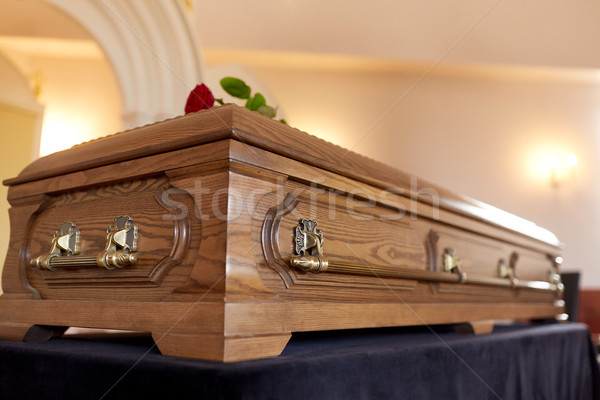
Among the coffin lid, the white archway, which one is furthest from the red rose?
the white archway

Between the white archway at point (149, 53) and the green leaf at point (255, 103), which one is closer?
the green leaf at point (255, 103)

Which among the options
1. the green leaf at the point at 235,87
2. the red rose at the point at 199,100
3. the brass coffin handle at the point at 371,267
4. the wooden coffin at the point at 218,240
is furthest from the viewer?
the green leaf at the point at 235,87

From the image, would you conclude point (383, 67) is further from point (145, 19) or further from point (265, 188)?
point (265, 188)

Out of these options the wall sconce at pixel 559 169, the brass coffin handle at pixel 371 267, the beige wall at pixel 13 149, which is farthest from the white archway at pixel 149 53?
the wall sconce at pixel 559 169

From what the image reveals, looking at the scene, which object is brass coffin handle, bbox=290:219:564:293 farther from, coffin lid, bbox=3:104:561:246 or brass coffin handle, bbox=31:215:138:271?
brass coffin handle, bbox=31:215:138:271

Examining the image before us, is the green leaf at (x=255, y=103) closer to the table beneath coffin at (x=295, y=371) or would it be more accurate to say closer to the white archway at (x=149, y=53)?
the table beneath coffin at (x=295, y=371)

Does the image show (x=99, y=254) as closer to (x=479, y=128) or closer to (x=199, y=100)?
(x=199, y=100)

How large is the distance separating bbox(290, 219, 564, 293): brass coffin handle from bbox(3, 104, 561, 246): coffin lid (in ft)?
0.44

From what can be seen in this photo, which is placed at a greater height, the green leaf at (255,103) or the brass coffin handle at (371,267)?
the green leaf at (255,103)

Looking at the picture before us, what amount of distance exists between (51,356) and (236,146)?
1.48ft

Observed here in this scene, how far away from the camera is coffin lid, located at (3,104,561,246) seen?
79 cm

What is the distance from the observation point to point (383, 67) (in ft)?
15.9

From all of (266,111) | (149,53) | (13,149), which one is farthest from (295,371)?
(149,53)

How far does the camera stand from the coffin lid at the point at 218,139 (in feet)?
2.58
